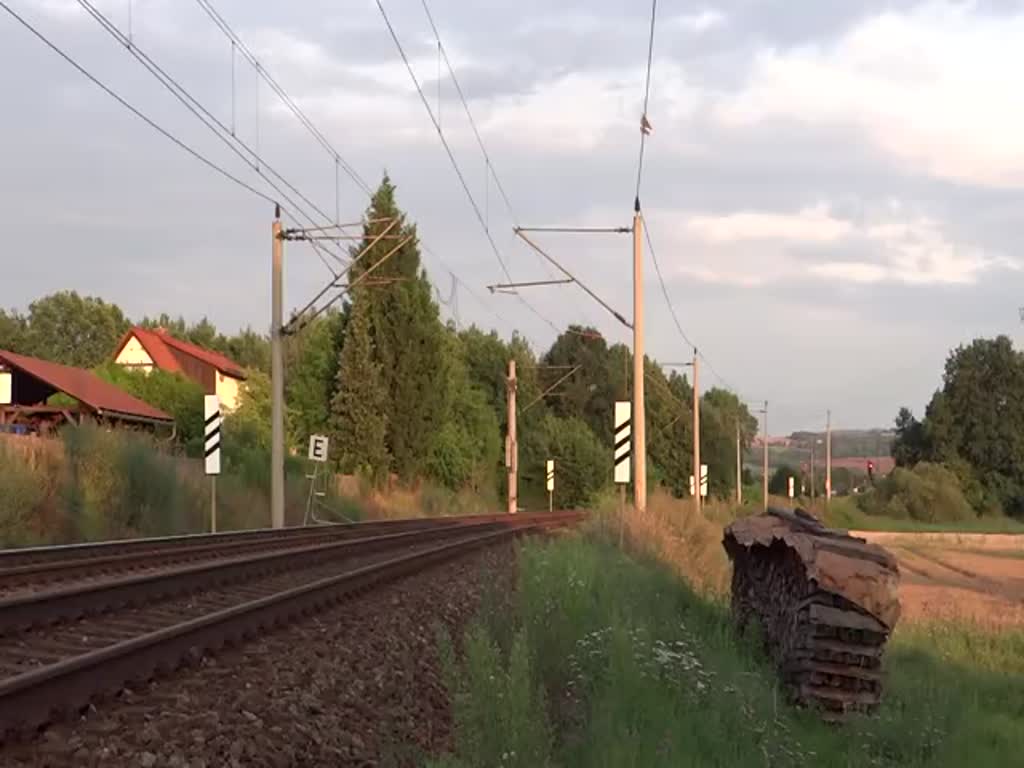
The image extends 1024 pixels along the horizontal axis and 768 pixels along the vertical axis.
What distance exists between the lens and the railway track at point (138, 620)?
791 cm

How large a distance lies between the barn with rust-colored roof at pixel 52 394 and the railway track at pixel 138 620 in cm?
3142

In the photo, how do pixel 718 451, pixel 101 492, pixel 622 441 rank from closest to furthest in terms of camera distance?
pixel 622 441 → pixel 101 492 → pixel 718 451

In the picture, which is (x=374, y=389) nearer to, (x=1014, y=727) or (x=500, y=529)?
(x=500, y=529)

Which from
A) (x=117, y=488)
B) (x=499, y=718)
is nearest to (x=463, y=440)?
(x=117, y=488)

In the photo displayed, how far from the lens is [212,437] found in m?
29.6

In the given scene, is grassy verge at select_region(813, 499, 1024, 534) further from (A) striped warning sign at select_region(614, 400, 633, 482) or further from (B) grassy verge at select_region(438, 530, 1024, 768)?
(B) grassy verge at select_region(438, 530, 1024, 768)

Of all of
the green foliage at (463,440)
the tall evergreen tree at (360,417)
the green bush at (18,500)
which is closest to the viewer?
the green bush at (18,500)

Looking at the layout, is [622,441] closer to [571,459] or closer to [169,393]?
[169,393]

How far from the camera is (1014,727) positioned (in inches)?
500

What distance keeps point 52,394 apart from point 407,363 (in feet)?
51.0

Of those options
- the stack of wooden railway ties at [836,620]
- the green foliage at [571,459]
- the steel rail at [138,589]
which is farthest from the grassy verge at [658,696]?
the green foliage at [571,459]

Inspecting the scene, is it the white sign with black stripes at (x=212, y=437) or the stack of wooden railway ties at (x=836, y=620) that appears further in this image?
the white sign with black stripes at (x=212, y=437)

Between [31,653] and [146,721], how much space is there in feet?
7.54

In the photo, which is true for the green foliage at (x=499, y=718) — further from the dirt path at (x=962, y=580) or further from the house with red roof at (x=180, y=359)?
the house with red roof at (x=180, y=359)
